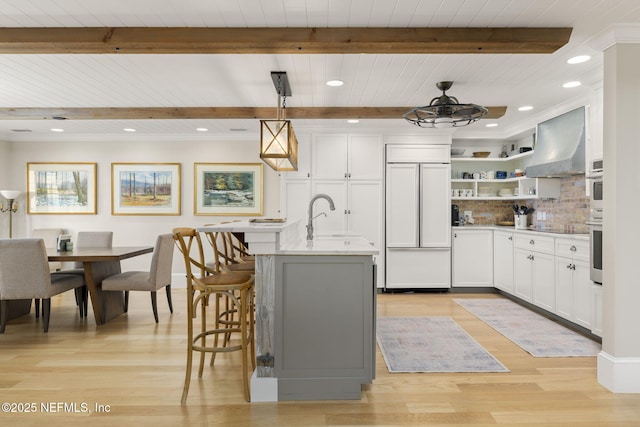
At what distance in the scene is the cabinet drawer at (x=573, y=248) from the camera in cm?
389

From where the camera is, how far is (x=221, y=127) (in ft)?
19.5

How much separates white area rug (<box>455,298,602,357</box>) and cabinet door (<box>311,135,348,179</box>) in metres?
2.39

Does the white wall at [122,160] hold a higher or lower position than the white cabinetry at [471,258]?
higher

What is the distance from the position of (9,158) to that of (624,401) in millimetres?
8090

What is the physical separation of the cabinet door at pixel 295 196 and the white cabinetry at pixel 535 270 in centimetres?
281

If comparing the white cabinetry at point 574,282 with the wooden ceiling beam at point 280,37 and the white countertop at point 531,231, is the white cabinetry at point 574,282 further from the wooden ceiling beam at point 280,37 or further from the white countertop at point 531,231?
the wooden ceiling beam at point 280,37

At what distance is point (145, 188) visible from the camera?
6.52 meters

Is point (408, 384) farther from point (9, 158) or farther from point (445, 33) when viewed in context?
point (9, 158)

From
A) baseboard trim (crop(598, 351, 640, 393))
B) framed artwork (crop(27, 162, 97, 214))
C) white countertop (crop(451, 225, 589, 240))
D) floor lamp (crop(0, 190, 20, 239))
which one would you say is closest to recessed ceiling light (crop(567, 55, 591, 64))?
white countertop (crop(451, 225, 589, 240))

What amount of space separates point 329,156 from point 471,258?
2502 millimetres

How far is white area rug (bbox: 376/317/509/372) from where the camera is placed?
3.11 m

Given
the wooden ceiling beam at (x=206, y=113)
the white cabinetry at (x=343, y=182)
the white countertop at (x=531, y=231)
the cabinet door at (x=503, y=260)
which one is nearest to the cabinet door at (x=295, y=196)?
the white cabinetry at (x=343, y=182)

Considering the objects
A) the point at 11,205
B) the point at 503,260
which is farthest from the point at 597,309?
the point at 11,205

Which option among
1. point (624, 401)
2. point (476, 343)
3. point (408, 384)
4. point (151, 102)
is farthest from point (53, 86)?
point (624, 401)
